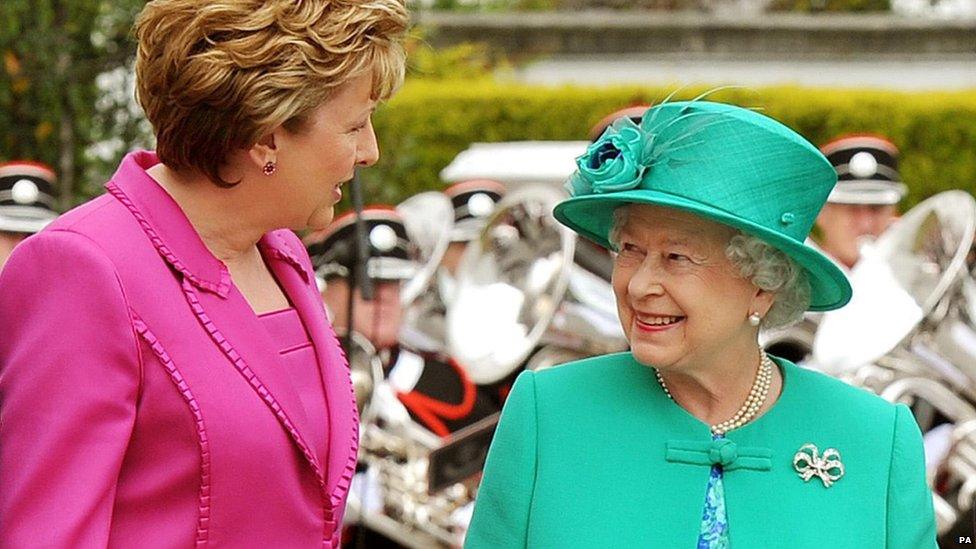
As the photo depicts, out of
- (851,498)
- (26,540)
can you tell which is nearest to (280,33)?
(26,540)

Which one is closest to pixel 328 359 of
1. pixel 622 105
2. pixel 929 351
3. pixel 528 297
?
pixel 929 351

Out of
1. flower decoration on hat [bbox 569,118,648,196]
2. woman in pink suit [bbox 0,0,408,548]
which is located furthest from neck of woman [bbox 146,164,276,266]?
flower decoration on hat [bbox 569,118,648,196]

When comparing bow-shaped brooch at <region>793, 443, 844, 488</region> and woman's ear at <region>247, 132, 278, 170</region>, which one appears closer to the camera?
woman's ear at <region>247, 132, 278, 170</region>

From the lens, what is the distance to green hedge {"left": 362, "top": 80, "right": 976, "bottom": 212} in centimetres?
1216

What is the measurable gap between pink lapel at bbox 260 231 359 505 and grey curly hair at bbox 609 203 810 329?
489mm

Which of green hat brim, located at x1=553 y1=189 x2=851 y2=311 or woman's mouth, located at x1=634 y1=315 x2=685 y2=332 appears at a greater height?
green hat brim, located at x1=553 y1=189 x2=851 y2=311

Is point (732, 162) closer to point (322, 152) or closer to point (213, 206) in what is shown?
point (322, 152)

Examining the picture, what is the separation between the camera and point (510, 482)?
263 centimetres

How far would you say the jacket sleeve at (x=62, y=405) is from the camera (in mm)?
2141

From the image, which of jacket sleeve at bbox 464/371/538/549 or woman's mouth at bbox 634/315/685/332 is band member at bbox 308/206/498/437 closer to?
jacket sleeve at bbox 464/371/538/549

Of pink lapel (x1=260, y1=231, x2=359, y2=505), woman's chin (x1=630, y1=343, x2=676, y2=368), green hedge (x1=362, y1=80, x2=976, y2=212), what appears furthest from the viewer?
green hedge (x1=362, y1=80, x2=976, y2=212)

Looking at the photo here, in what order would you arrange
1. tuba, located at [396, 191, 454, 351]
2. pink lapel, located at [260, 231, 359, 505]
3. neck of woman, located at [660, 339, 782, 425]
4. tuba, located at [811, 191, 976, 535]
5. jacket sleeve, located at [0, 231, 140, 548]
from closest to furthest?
jacket sleeve, located at [0, 231, 140, 548] → pink lapel, located at [260, 231, 359, 505] → neck of woman, located at [660, 339, 782, 425] → tuba, located at [811, 191, 976, 535] → tuba, located at [396, 191, 454, 351]

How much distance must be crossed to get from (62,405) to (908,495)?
1304 mm

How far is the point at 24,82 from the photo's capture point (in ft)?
20.5
